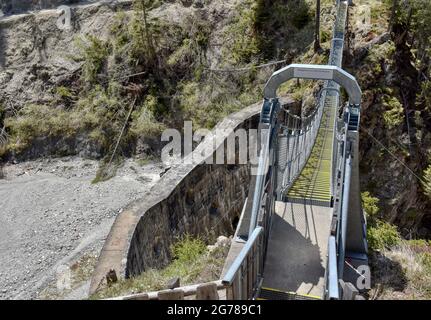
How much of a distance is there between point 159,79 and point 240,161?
6.38m

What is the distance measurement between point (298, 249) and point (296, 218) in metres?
0.67

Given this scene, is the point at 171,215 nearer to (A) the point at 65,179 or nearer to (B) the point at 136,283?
(B) the point at 136,283

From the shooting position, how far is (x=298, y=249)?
5.73 metres

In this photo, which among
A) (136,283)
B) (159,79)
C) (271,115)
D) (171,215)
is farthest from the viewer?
(159,79)

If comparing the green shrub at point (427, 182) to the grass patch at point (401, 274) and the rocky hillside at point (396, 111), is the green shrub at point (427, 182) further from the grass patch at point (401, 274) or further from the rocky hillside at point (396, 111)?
the grass patch at point (401, 274)

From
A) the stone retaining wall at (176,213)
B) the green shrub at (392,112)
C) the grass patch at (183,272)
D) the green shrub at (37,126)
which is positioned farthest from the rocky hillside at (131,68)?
the grass patch at (183,272)

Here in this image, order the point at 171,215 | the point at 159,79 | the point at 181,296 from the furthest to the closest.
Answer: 1. the point at 159,79
2. the point at 171,215
3. the point at 181,296

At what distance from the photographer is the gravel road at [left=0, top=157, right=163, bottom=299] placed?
29.7ft

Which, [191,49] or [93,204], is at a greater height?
[191,49]

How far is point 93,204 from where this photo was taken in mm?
11133

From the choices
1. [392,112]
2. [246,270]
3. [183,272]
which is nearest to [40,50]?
[392,112]

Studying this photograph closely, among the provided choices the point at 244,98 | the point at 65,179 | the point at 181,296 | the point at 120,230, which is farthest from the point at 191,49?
the point at 181,296

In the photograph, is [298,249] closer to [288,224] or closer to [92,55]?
[288,224]

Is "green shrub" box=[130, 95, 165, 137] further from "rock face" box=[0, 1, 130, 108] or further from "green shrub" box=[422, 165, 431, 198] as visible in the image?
"green shrub" box=[422, 165, 431, 198]
